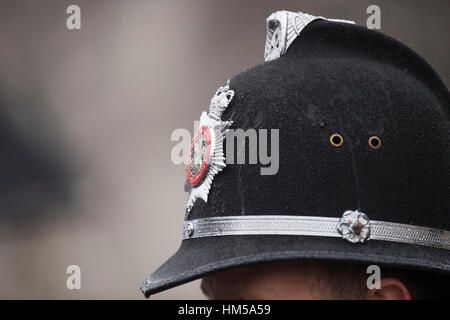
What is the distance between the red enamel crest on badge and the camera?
1.98m

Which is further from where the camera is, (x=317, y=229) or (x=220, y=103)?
(x=220, y=103)

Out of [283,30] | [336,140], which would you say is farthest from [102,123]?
[336,140]

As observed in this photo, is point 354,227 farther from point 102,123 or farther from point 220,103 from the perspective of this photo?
point 102,123

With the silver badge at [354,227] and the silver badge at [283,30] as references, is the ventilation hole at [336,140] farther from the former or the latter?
the silver badge at [283,30]

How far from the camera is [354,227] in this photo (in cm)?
174

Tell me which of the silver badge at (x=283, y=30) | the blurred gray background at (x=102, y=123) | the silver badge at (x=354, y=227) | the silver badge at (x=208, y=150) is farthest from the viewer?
the blurred gray background at (x=102, y=123)

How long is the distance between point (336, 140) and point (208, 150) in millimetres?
346

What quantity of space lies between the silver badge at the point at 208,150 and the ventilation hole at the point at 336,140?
0.28 meters

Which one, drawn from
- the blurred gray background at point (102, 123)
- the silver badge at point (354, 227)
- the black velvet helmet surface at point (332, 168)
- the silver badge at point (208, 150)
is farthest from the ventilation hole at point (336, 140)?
the blurred gray background at point (102, 123)

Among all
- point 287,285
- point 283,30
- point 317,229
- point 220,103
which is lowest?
point 287,285

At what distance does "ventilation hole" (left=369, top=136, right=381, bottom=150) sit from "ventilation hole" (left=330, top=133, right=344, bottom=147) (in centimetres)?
7

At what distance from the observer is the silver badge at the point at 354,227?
1737 millimetres

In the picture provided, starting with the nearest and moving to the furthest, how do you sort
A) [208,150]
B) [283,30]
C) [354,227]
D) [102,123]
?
[354,227] → [208,150] → [283,30] → [102,123]
